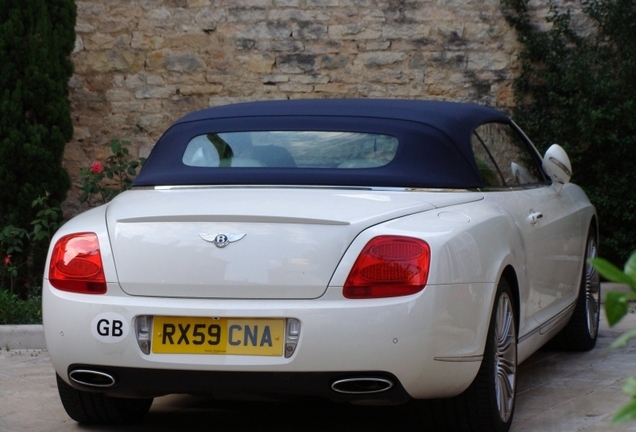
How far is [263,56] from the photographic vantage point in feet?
32.7

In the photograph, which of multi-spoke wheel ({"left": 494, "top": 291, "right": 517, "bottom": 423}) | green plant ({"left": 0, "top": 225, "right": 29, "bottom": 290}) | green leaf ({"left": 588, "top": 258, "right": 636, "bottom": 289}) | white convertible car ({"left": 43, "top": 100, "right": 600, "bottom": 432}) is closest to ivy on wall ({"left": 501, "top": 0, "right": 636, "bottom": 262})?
green plant ({"left": 0, "top": 225, "right": 29, "bottom": 290})

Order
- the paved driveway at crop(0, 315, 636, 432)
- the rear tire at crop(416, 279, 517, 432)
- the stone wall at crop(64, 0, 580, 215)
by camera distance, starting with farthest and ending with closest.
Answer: the stone wall at crop(64, 0, 580, 215) → the paved driveway at crop(0, 315, 636, 432) → the rear tire at crop(416, 279, 517, 432)

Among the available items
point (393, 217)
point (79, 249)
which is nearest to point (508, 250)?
point (393, 217)

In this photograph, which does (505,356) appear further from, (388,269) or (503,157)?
(503,157)

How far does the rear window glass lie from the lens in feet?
14.1

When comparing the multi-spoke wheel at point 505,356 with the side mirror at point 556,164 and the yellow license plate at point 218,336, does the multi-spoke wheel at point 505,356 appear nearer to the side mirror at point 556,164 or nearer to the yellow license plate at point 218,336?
the yellow license plate at point 218,336

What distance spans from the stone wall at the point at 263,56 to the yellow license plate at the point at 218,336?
6464 mm

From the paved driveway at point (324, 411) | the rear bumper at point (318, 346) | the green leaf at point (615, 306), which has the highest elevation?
the green leaf at point (615, 306)

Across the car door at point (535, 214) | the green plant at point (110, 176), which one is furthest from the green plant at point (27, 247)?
the car door at point (535, 214)

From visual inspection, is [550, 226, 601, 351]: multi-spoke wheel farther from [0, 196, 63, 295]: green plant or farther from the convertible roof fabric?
[0, 196, 63, 295]: green plant

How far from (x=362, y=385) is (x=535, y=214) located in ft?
5.12

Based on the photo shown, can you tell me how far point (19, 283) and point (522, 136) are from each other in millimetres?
4941

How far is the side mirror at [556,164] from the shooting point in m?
5.23

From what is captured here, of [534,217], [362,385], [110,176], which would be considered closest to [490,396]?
[362,385]
